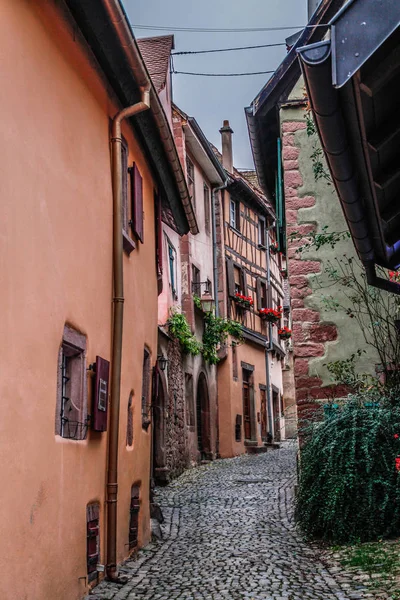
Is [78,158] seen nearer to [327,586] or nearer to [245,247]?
[327,586]

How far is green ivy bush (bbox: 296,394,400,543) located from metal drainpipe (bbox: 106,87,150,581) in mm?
2151

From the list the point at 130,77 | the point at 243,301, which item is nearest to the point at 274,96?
the point at 130,77

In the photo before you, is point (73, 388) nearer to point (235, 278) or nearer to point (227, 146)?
point (235, 278)

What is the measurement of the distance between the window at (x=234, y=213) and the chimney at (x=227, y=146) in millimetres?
1075

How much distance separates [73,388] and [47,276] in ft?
3.85

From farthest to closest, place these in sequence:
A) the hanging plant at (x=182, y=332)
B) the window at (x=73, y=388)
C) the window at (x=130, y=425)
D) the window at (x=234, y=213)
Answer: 1. the window at (x=234, y=213)
2. the hanging plant at (x=182, y=332)
3. the window at (x=130, y=425)
4. the window at (x=73, y=388)

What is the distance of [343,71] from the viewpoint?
3367mm

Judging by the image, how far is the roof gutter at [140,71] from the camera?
6.10 metres

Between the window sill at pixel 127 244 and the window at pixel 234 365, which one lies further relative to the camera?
the window at pixel 234 365

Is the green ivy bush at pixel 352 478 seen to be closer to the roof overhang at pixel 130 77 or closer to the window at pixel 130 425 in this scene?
the window at pixel 130 425

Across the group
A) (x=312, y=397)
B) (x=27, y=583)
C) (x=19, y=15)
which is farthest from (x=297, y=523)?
(x=19, y=15)

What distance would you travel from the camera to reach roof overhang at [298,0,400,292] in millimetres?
3359

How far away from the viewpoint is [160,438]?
14.0m

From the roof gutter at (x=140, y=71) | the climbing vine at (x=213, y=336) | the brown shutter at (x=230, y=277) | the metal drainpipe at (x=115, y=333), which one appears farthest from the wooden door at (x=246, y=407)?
the metal drainpipe at (x=115, y=333)
